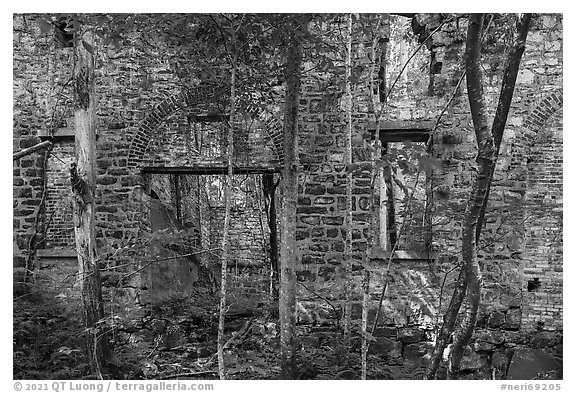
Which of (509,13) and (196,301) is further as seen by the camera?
(196,301)

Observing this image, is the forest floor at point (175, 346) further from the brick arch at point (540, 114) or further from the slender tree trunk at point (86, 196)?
the brick arch at point (540, 114)

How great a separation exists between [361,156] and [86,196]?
2981 mm

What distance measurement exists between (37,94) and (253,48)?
2801 millimetres

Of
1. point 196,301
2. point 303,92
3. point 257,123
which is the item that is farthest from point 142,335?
point 303,92

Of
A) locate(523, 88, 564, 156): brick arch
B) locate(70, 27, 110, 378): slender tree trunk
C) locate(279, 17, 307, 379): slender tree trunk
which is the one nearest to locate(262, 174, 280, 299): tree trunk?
locate(279, 17, 307, 379): slender tree trunk

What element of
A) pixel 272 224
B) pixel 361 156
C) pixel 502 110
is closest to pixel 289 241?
pixel 361 156

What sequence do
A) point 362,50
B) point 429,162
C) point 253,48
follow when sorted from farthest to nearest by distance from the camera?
point 362,50
point 253,48
point 429,162

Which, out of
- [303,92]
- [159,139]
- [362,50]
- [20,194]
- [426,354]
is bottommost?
[426,354]

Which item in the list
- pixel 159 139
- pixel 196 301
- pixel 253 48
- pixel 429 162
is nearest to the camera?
pixel 429 162

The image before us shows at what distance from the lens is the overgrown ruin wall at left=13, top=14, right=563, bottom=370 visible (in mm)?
6176

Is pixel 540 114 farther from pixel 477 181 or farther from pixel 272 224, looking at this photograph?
pixel 272 224

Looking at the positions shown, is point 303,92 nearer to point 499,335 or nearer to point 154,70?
point 154,70

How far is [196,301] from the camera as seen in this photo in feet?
25.4

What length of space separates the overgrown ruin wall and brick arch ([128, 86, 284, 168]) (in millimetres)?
13
